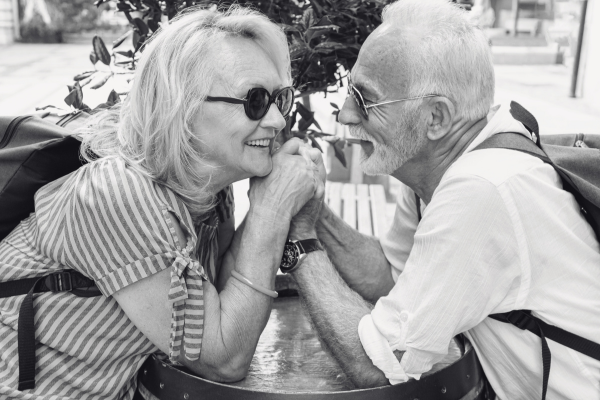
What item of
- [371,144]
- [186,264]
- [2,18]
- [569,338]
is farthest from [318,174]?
[2,18]

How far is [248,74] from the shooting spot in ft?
6.81

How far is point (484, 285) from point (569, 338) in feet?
0.97

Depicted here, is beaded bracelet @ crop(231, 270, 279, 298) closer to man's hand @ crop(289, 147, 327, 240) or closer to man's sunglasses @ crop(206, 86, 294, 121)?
man's hand @ crop(289, 147, 327, 240)

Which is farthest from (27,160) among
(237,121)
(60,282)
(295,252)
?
(295,252)

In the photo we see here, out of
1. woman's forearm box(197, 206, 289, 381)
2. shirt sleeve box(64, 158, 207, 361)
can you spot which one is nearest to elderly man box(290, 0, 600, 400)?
woman's forearm box(197, 206, 289, 381)

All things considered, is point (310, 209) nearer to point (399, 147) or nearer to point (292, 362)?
point (399, 147)

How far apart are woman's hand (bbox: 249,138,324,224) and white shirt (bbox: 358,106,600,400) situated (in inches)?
16.9

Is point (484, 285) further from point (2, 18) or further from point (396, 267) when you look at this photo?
point (2, 18)

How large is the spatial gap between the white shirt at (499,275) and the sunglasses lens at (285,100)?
1.86 ft

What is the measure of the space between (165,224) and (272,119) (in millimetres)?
470

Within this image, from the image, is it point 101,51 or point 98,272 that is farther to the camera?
point 101,51

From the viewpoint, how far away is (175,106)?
1.99 meters

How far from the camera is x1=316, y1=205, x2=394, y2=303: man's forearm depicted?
2549mm

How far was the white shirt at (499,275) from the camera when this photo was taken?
5.96 feet
